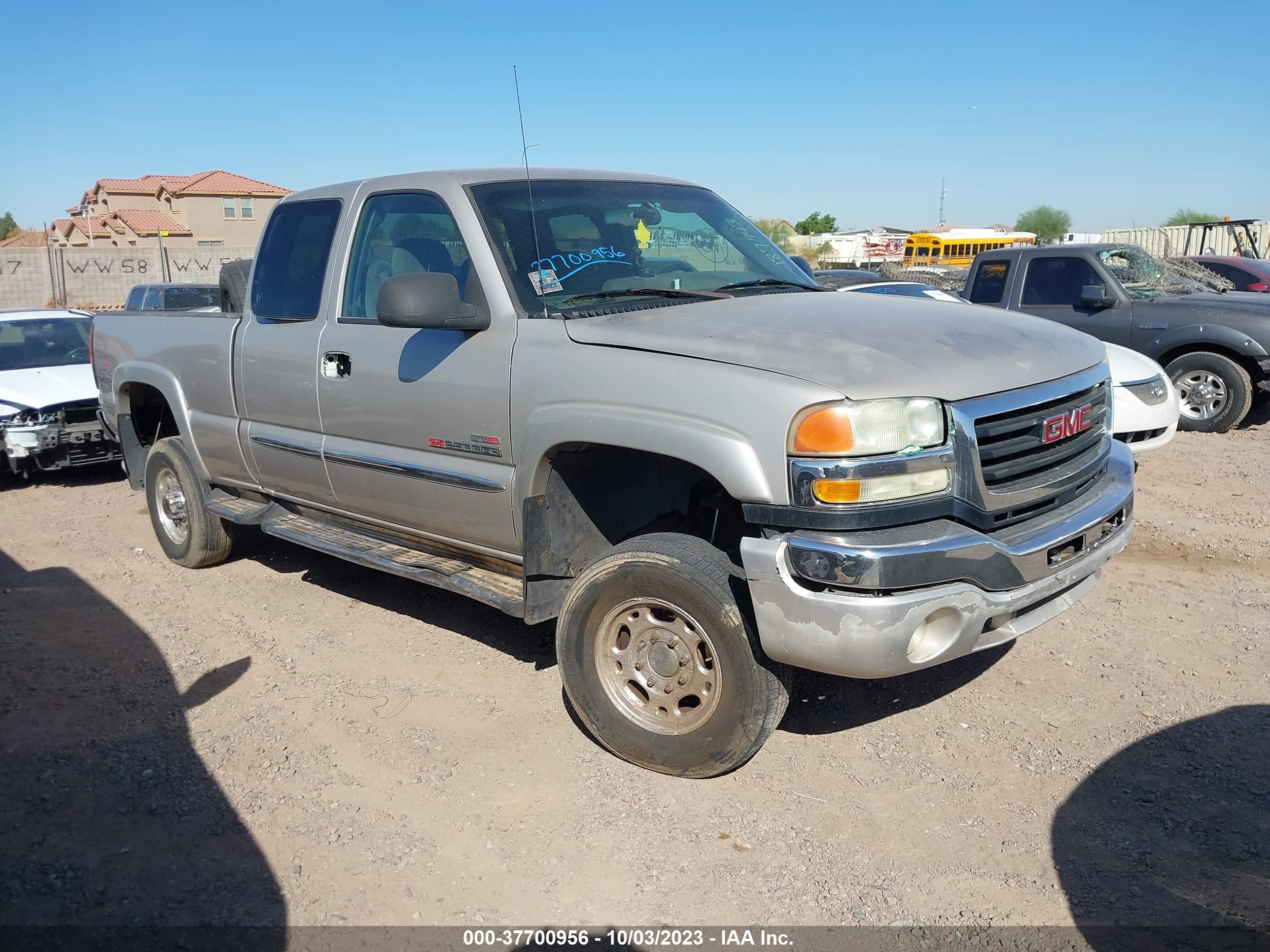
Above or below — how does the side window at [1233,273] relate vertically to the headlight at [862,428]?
below

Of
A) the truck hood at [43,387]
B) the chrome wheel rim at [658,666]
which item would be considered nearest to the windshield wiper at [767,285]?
the chrome wheel rim at [658,666]

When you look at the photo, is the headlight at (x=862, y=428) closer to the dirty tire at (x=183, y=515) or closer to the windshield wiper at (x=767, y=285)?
the windshield wiper at (x=767, y=285)

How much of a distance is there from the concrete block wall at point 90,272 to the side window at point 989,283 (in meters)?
25.0

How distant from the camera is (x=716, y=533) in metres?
4.08

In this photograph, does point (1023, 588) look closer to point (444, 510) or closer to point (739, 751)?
point (739, 751)

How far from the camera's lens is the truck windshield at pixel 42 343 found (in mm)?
9688

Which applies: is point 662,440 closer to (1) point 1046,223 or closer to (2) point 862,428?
(2) point 862,428

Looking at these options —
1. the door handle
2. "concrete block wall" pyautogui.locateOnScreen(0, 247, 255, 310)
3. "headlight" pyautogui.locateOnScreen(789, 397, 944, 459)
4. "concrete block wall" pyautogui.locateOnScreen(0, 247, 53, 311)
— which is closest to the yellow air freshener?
the door handle

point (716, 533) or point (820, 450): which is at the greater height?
point (820, 450)

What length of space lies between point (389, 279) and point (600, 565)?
4.29 ft

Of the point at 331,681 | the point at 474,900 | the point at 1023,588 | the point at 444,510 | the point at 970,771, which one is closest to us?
the point at 474,900

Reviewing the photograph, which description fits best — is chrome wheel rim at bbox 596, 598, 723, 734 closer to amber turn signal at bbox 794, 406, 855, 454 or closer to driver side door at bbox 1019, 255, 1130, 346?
amber turn signal at bbox 794, 406, 855, 454

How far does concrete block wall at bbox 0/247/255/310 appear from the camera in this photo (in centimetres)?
3105

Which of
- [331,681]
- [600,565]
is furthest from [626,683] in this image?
[331,681]
